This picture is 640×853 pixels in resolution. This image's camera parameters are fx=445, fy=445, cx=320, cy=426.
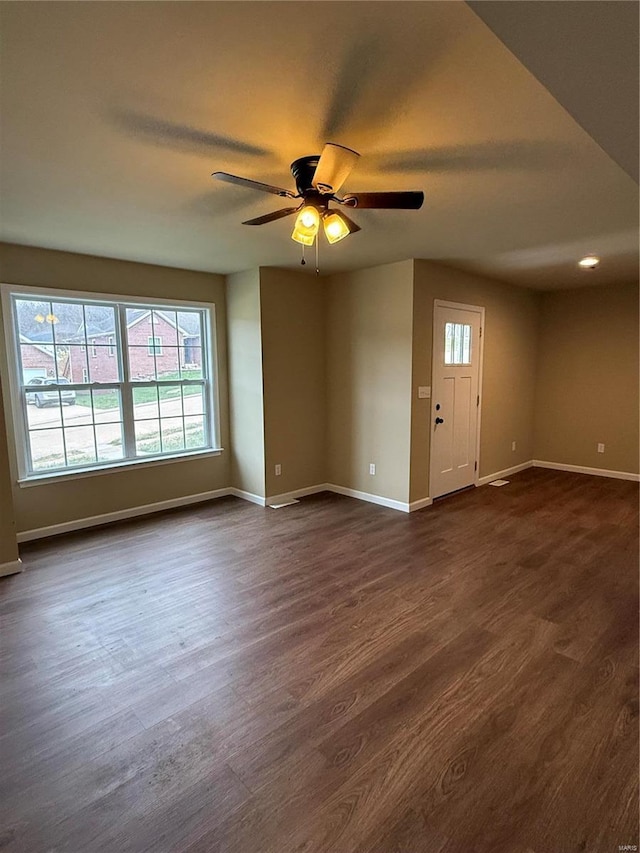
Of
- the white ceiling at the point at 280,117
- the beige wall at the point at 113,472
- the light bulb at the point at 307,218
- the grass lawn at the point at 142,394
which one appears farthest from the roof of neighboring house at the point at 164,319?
the light bulb at the point at 307,218

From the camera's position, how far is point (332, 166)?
6.09 ft

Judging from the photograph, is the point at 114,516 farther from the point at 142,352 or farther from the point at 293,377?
the point at 293,377

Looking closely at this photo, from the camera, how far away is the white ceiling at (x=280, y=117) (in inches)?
49.8

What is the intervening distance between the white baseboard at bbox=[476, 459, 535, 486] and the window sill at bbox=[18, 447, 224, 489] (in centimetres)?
317

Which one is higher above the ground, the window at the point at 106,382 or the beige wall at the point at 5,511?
the window at the point at 106,382

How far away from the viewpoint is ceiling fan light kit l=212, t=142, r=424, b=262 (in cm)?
185

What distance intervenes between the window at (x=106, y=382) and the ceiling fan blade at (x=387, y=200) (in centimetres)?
294

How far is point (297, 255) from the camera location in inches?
156

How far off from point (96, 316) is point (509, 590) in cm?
409

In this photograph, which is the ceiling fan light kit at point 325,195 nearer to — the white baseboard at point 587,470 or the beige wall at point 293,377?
the beige wall at point 293,377

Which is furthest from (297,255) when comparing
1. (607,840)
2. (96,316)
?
(607,840)

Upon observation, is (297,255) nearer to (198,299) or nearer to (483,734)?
(198,299)

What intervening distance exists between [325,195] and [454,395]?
319 cm

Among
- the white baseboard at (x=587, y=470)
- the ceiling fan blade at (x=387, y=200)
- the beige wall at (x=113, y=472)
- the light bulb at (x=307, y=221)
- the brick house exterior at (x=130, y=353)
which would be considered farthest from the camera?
the white baseboard at (x=587, y=470)
